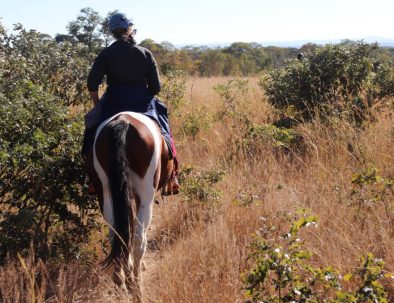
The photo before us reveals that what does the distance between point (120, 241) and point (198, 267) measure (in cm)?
67

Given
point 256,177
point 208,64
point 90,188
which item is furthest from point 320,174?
point 208,64

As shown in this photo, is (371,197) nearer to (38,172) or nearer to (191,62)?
(38,172)

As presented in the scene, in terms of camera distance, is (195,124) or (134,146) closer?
(134,146)

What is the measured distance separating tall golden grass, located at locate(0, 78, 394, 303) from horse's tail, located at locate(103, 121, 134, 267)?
31 cm

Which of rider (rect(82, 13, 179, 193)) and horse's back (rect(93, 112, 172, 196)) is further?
rider (rect(82, 13, 179, 193))

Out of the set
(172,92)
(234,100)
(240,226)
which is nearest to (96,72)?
(240,226)

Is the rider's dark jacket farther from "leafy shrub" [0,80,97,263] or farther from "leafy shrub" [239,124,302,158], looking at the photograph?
"leafy shrub" [239,124,302,158]

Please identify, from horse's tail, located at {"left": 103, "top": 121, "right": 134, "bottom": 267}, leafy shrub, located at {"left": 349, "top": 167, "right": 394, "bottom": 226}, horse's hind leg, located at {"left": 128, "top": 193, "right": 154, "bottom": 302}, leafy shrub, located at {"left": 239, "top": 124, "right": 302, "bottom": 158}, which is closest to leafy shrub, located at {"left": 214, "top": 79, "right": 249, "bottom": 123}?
leafy shrub, located at {"left": 239, "top": 124, "right": 302, "bottom": 158}

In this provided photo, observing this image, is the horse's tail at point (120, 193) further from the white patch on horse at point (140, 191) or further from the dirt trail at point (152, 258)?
the dirt trail at point (152, 258)

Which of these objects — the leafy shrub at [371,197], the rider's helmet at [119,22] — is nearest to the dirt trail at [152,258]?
the leafy shrub at [371,197]

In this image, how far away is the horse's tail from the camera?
3.04 m

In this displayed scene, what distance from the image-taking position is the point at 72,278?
336cm

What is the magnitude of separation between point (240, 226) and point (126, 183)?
144cm

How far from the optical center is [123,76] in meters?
3.88
